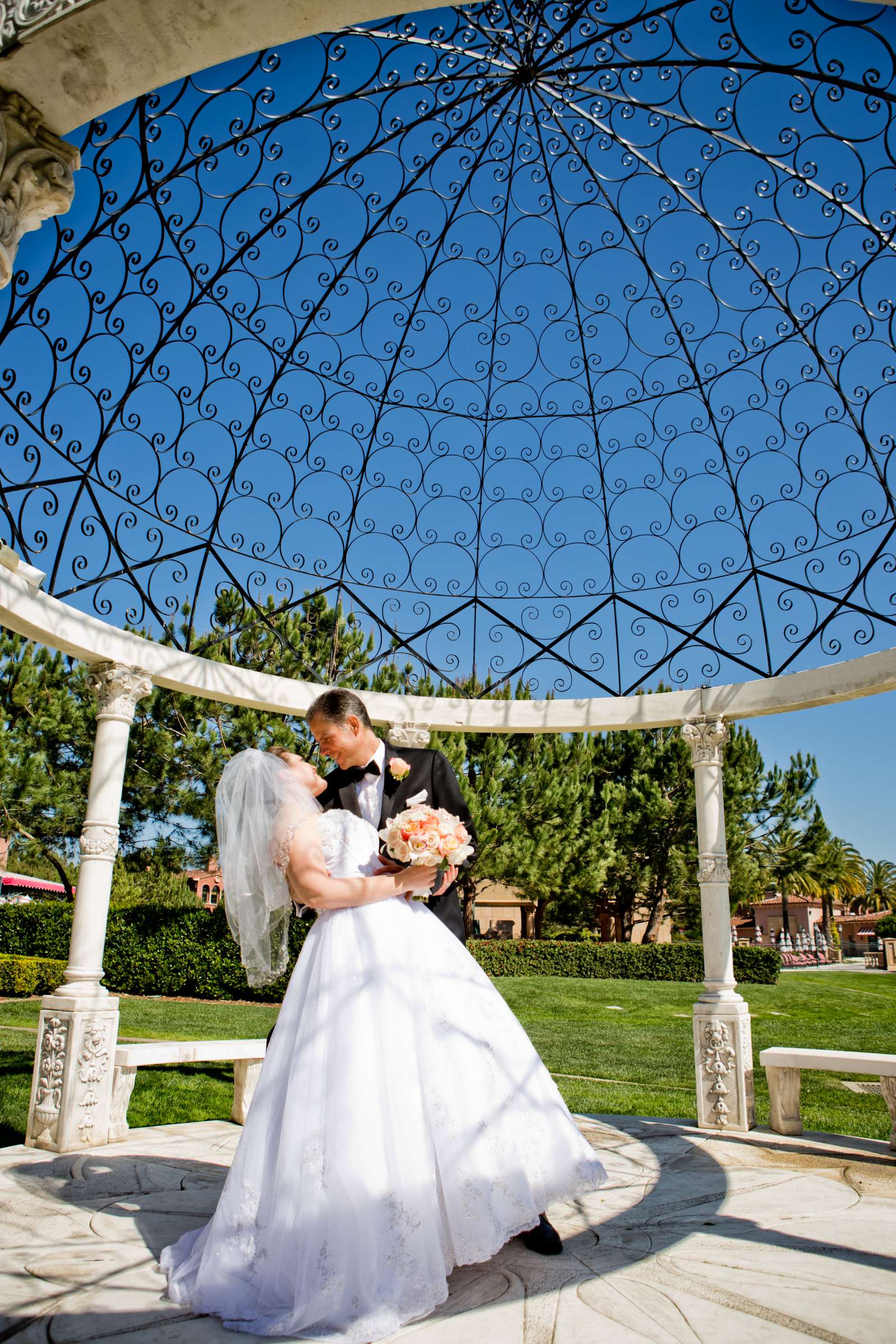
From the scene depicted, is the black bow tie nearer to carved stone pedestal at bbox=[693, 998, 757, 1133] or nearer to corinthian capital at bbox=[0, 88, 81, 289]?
corinthian capital at bbox=[0, 88, 81, 289]

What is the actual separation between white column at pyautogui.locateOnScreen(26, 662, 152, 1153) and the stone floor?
32cm

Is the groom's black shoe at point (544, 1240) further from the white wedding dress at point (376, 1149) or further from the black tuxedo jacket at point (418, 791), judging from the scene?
the black tuxedo jacket at point (418, 791)

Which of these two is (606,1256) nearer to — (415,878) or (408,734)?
(415,878)

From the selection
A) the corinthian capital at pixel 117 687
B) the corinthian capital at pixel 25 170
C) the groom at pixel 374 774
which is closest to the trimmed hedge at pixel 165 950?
the corinthian capital at pixel 117 687

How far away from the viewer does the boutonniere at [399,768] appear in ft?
13.2

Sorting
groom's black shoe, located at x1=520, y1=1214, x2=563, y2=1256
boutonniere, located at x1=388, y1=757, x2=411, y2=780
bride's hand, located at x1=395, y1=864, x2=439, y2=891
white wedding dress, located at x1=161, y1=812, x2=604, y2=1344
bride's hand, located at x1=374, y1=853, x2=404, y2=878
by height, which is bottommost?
groom's black shoe, located at x1=520, y1=1214, x2=563, y2=1256

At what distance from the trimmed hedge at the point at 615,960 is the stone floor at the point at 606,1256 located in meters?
18.2

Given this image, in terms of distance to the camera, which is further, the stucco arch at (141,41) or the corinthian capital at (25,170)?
the corinthian capital at (25,170)

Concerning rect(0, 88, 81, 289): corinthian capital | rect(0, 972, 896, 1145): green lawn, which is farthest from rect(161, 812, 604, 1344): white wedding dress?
rect(0, 972, 896, 1145): green lawn

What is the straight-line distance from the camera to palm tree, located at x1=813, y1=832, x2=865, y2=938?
36125 millimetres

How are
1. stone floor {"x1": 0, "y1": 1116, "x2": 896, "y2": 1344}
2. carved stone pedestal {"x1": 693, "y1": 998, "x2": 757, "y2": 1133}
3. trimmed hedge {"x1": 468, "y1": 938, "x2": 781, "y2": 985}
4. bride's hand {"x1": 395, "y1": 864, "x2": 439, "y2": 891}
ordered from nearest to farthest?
stone floor {"x1": 0, "y1": 1116, "x2": 896, "y2": 1344}, bride's hand {"x1": 395, "y1": 864, "x2": 439, "y2": 891}, carved stone pedestal {"x1": 693, "y1": 998, "x2": 757, "y2": 1133}, trimmed hedge {"x1": 468, "y1": 938, "x2": 781, "y2": 985}

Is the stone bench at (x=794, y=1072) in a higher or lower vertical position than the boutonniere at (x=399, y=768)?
lower

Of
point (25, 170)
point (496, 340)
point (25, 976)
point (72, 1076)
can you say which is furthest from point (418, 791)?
point (25, 976)

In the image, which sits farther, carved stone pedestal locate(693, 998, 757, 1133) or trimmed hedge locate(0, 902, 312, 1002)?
trimmed hedge locate(0, 902, 312, 1002)
